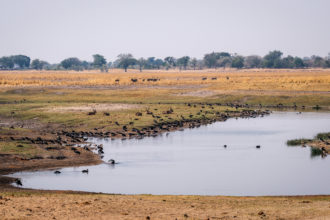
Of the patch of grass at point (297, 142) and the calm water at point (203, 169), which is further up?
the patch of grass at point (297, 142)

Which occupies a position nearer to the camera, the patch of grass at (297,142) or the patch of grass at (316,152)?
the patch of grass at (316,152)

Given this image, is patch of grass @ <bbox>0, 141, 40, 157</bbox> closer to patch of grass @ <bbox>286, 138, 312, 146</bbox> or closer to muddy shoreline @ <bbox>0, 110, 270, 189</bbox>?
muddy shoreline @ <bbox>0, 110, 270, 189</bbox>

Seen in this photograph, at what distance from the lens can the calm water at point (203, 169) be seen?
2608 centimetres

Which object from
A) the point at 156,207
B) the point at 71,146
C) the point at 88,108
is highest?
the point at 156,207

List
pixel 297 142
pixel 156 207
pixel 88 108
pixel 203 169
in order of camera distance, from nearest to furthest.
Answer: pixel 156 207 → pixel 203 169 → pixel 297 142 → pixel 88 108

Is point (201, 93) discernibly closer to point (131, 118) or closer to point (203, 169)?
point (131, 118)

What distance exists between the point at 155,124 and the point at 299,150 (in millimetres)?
14820

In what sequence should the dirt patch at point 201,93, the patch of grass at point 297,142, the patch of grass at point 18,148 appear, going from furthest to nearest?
1. the dirt patch at point 201,93
2. the patch of grass at point 297,142
3. the patch of grass at point 18,148

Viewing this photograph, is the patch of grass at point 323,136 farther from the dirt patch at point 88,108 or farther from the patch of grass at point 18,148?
the dirt patch at point 88,108

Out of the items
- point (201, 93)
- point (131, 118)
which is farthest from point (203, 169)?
point (201, 93)

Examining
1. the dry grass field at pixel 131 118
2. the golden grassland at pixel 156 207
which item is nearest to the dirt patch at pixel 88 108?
the dry grass field at pixel 131 118

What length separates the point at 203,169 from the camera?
99.9 feet

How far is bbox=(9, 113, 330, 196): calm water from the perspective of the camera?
26.1 metres

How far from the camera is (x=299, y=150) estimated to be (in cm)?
3662
